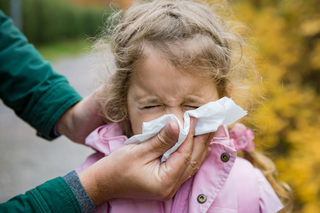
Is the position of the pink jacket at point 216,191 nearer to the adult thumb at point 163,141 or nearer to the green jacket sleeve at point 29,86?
the adult thumb at point 163,141

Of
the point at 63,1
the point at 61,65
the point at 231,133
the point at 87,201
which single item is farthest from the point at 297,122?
the point at 63,1

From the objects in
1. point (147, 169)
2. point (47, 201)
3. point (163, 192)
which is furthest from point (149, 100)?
point (47, 201)

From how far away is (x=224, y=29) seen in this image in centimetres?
187

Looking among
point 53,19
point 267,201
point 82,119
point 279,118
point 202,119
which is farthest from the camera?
point 53,19

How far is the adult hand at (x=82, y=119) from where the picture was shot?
2.01 meters

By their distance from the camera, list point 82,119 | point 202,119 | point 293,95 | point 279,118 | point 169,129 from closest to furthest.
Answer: point 169,129 < point 202,119 < point 82,119 < point 293,95 < point 279,118

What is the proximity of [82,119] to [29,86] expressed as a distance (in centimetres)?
44

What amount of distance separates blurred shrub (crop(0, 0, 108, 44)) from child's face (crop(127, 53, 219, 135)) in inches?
512

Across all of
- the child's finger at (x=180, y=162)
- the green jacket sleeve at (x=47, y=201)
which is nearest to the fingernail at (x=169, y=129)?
the child's finger at (x=180, y=162)

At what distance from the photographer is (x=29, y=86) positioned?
2.07 m

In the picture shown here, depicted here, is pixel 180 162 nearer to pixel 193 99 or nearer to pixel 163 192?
pixel 163 192

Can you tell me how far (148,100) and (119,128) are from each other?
40 cm

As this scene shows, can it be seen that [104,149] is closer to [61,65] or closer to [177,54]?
[177,54]

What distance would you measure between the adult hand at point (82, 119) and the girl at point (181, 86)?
17 cm
